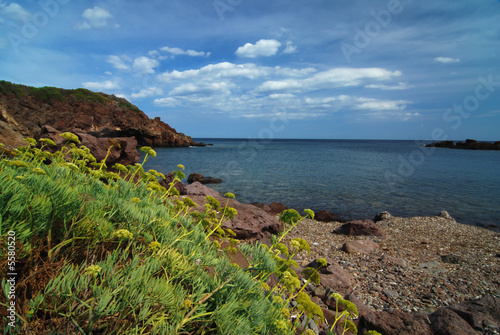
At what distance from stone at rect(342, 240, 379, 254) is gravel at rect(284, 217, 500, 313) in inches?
8.2

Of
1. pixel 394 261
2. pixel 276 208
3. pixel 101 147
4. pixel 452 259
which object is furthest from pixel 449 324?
pixel 276 208

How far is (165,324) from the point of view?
1.81 meters

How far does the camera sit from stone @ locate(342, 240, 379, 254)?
912 cm

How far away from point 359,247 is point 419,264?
179cm

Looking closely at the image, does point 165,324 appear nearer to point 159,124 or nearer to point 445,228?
point 445,228

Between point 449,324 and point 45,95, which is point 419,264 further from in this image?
point 45,95

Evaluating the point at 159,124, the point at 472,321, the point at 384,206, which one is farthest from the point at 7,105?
the point at 472,321

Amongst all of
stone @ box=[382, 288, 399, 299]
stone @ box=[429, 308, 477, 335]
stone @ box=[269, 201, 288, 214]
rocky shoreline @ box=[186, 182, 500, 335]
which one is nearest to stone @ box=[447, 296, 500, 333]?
rocky shoreline @ box=[186, 182, 500, 335]

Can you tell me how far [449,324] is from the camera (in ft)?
14.1

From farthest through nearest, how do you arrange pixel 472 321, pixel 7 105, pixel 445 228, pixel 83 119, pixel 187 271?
1. pixel 83 119
2. pixel 7 105
3. pixel 445 228
4. pixel 472 321
5. pixel 187 271

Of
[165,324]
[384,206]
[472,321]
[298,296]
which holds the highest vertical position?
[165,324]

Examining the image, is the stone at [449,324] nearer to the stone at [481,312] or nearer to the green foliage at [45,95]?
the stone at [481,312]

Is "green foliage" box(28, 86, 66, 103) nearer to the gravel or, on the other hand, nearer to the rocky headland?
the rocky headland

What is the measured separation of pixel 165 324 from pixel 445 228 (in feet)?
51.3
